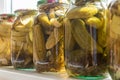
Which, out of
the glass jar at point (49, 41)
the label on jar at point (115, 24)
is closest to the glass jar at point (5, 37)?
the glass jar at point (49, 41)

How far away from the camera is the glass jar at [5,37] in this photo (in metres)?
0.76

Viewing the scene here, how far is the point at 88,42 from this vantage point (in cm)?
50

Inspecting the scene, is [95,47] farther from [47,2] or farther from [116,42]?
[47,2]

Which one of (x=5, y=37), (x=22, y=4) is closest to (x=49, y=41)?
(x=5, y=37)

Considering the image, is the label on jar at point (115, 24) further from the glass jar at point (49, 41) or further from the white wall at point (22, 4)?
the white wall at point (22, 4)

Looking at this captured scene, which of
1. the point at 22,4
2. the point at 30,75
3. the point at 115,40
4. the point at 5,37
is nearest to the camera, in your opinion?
the point at 115,40

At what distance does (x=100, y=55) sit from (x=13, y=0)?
70cm

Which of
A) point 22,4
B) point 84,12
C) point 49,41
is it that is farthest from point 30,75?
point 22,4

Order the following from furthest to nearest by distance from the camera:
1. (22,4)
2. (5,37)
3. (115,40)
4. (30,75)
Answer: (22,4) → (5,37) → (30,75) → (115,40)

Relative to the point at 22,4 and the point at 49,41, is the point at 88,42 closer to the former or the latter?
the point at 49,41

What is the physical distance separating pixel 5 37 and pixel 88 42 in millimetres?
359

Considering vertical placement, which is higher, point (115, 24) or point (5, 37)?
point (115, 24)

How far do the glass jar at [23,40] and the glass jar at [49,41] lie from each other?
6 centimetres

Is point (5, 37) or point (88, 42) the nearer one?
point (88, 42)
